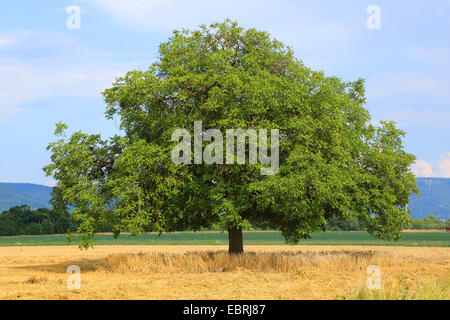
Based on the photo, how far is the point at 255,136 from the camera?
25766 millimetres

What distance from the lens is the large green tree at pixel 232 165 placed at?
26453 millimetres

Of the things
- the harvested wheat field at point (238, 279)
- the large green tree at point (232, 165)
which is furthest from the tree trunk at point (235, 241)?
the harvested wheat field at point (238, 279)

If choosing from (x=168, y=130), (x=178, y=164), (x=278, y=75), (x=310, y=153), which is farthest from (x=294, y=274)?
(x=278, y=75)

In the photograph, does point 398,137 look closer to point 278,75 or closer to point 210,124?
point 278,75
